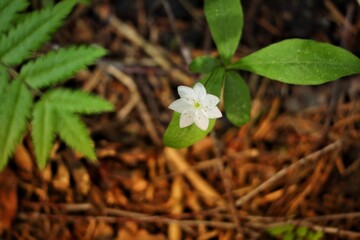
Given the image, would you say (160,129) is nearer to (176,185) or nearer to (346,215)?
(176,185)

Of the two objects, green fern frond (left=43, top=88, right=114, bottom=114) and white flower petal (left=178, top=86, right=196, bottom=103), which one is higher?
green fern frond (left=43, top=88, right=114, bottom=114)

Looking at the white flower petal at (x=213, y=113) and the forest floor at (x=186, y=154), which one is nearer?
the white flower petal at (x=213, y=113)

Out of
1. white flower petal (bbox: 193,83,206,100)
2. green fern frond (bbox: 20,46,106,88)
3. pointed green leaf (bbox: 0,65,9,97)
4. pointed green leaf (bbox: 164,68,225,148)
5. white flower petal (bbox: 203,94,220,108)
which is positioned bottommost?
pointed green leaf (bbox: 164,68,225,148)

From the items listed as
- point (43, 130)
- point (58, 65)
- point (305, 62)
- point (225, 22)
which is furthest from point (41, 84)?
point (305, 62)

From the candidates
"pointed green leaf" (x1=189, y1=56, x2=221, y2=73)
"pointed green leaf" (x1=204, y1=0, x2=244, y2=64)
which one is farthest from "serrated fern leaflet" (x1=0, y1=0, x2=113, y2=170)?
"pointed green leaf" (x1=204, y1=0, x2=244, y2=64)

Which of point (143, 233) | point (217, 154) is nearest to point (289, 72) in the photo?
point (217, 154)

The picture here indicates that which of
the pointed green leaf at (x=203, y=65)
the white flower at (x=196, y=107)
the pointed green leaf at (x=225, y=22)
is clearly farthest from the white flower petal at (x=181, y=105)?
the pointed green leaf at (x=225, y=22)

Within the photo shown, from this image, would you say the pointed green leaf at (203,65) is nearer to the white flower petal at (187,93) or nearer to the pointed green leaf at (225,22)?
the pointed green leaf at (225,22)

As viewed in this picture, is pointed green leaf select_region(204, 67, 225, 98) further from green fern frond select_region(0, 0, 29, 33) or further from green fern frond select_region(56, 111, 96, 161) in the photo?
green fern frond select_region(0, 0, 29, 33)

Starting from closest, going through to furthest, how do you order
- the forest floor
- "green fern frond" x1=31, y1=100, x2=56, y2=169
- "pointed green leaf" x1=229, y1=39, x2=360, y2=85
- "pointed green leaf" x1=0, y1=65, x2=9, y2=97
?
"pointed green leaf" x1=229, y1=39, x2=360, y2=85
"green fern frond" x1=31, y1=100, x2=56, y2=169
"pointed green leaf" x1=0, y1=65, x2=9, y2=97
the forest floor
